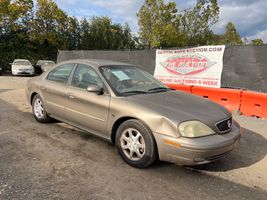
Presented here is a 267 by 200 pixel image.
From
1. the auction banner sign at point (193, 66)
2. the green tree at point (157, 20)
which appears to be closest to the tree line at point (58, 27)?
the green tree at point (157, 20)

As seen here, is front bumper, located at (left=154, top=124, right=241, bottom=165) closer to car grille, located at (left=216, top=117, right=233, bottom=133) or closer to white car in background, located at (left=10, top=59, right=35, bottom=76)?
car grille, located at (left=216, top=117, right=233, bottom=133)

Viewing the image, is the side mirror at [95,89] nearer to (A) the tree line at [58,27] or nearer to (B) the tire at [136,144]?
(B) the tire at [136,144]

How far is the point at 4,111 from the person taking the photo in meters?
7.12

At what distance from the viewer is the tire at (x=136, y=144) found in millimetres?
3779

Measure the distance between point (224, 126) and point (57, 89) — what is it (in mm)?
3033

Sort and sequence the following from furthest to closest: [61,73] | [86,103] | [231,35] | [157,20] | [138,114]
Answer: [231,35] < [157,20] < [61,73] < [86,103] < [138,114]

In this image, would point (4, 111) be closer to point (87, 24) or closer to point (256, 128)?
point (256, 128)

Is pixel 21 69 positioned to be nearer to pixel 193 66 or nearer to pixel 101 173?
pixel 193 66

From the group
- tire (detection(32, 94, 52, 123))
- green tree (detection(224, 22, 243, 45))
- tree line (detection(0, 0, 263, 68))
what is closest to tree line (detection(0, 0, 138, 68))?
tree line (detection(0, 0, 263, 68))

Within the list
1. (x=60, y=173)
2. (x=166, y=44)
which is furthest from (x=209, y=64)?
(x=166, y=44)

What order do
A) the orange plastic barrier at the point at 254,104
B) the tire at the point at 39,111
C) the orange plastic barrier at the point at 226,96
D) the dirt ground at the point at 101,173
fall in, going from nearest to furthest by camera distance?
the dirt ground at the point at 101,173, the tire at the point at 39,111, the orange plastic barrier at the point at 254,104, the orange plastic barrier at the point at 226,96

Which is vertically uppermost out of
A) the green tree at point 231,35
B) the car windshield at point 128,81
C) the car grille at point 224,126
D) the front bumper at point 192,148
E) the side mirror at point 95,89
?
the green tree at point 231,35

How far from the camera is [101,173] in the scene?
3.78 meters

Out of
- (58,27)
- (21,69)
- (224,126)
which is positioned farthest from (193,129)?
(58,27)
